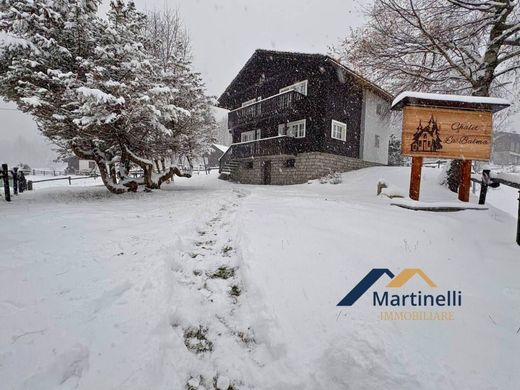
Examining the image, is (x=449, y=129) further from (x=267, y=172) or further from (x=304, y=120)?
(x=267, y=172)

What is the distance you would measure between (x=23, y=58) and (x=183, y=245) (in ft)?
29.2

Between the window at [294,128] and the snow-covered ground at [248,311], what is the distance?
1393cm

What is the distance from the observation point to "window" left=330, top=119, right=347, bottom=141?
1733cm

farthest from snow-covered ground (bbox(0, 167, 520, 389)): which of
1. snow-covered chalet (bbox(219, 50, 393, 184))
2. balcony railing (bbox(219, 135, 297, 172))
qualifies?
snow-covered chalet (bbox(219, 50, 393, 184))

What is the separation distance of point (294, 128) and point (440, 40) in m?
10.4

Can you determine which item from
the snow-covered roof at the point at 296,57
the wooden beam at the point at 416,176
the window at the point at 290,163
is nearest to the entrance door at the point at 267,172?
the window at the point at 290,163

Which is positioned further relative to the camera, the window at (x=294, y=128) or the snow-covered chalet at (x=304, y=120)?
the window at (x=294, y=128)

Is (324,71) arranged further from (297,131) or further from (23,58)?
(23,58)

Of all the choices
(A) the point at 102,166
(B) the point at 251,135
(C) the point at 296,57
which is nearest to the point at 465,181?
(A) the point at 102,166

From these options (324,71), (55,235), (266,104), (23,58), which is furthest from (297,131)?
(55,235)

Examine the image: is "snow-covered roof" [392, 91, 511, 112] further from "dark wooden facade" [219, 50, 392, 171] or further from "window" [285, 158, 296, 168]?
"window" [285, 158, 296, 168]

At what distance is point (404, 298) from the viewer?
110 inches

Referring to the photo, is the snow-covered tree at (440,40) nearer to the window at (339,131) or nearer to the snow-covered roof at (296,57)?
the snow-covered roof at (296,57)

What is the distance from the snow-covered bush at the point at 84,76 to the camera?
7.82m
